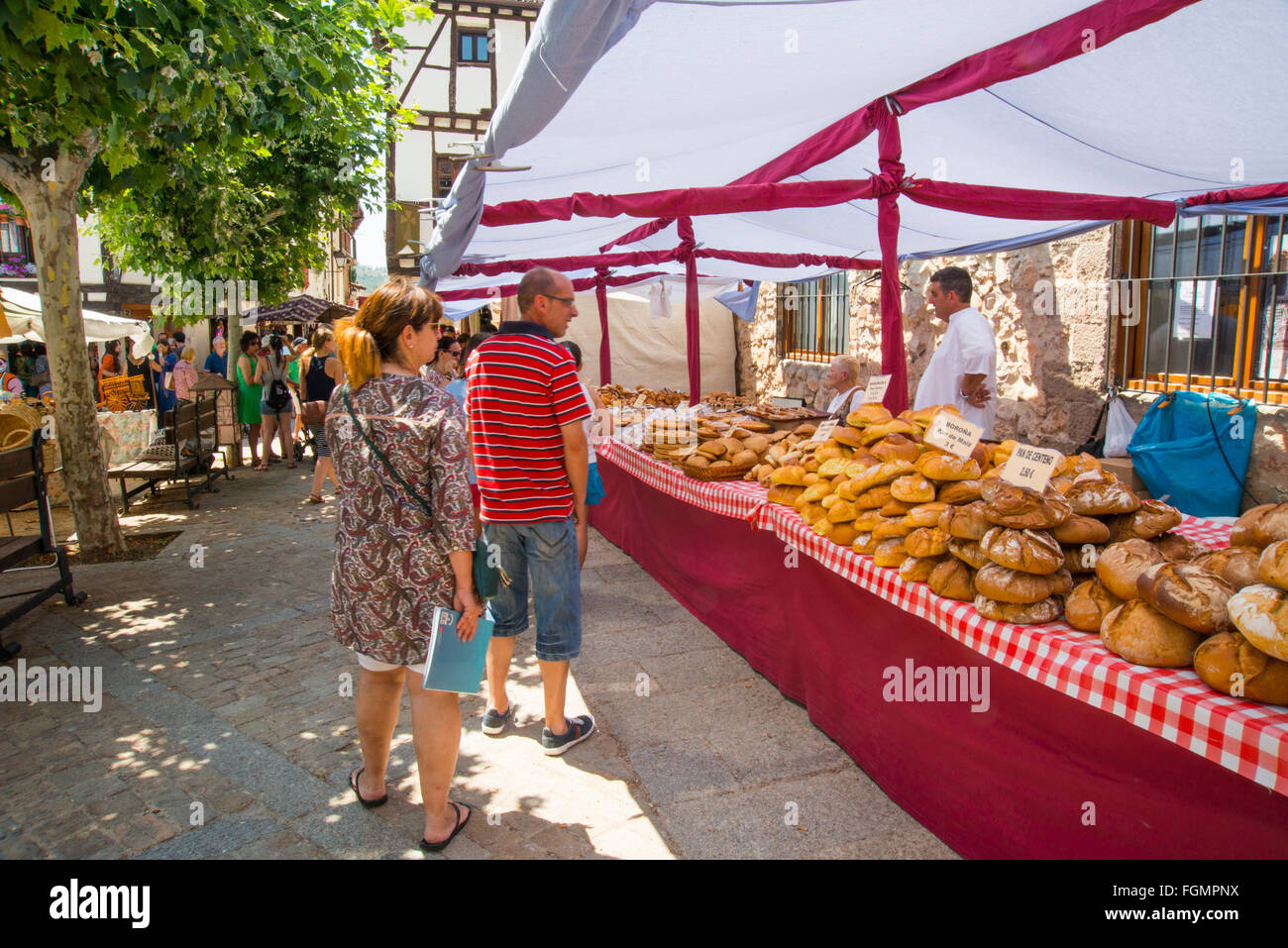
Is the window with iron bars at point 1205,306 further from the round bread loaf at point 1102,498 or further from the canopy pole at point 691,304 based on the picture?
the round bread loaf at point 1102,498

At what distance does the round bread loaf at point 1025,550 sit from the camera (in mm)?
2082

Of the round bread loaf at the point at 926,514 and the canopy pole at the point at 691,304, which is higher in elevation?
the canopy pole at the point at 691,304

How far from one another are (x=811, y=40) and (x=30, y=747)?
4.37m

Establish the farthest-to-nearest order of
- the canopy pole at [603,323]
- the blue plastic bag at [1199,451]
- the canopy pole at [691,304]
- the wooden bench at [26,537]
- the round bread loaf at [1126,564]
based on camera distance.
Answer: the canopy pole at [603,323] → the canopy pole at [691,304] → the blue plastic bag at [1199,451] → the wooden bench at [26,537] → the round bread loaf at [1126,564]

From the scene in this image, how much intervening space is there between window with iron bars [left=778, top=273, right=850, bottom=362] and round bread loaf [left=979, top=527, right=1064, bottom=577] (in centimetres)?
826

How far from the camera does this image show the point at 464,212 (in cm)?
418

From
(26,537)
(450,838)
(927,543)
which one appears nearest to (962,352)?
(927,543)

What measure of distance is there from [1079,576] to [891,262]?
79.3 inches

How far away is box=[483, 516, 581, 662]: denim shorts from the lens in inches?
121

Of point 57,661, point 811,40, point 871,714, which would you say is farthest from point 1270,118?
point 57,661

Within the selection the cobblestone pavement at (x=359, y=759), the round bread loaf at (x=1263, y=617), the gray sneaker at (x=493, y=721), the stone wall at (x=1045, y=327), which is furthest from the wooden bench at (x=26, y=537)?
the stone wall at (x=1045, y=327)

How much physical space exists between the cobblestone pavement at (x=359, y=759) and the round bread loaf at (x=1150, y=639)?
3.36 ft

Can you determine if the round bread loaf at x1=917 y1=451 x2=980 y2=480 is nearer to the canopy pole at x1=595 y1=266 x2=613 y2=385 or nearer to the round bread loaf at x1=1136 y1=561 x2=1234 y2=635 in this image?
the round bread loaf at x1=1136 y1=561 x2=1234 y2=635

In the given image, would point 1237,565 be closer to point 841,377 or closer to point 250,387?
point 841,377
